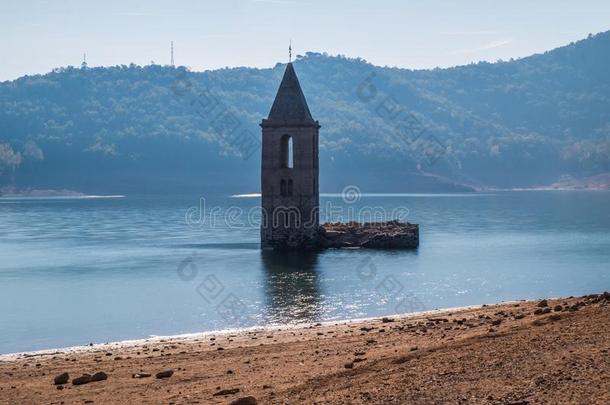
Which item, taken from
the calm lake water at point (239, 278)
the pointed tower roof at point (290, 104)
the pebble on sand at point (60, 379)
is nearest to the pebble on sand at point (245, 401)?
the pebble on sand at point (60, 379)

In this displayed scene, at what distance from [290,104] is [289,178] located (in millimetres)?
4247

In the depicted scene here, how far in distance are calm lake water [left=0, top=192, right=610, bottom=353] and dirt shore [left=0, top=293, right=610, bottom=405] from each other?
7.01 metres

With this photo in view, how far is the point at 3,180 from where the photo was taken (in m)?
175

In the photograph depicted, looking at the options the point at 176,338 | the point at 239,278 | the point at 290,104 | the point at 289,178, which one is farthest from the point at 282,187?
the point at 176,338

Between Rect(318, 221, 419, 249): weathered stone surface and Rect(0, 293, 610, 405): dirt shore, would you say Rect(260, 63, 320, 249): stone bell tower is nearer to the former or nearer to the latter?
Rect(318, 221, 419, 249): weathered stone surface

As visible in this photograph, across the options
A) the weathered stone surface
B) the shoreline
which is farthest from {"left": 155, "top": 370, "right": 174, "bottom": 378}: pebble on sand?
the weathered stone surface

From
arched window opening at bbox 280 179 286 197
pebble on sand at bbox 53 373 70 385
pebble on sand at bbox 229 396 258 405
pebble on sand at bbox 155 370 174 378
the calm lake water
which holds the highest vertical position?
arched window opening at bbox 280 179 286 197

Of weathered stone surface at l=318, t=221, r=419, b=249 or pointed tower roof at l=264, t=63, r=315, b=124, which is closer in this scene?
pointed tower roof at l=264, t=63, r=315, b=124

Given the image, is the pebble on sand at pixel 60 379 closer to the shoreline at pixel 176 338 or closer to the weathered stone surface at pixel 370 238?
the shoreline at pixel 176 338

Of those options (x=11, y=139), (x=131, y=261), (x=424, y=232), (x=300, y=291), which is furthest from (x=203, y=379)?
(x=11, y=139)

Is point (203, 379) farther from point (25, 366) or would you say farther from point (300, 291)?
point (300, 291)

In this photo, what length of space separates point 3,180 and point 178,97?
41103 millimetres

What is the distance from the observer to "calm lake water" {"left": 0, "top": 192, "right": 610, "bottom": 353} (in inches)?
1177

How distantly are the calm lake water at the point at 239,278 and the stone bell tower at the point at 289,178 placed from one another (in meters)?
1.82
